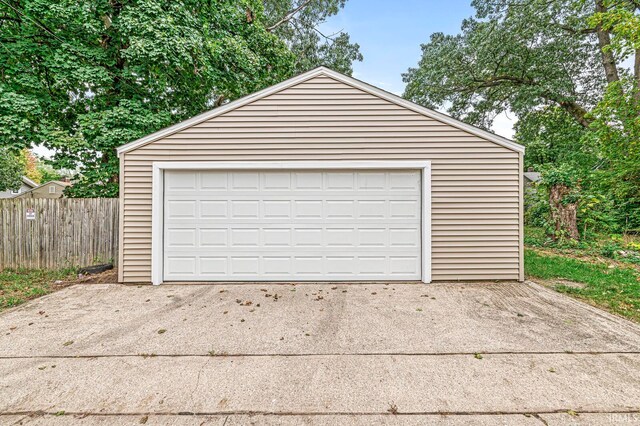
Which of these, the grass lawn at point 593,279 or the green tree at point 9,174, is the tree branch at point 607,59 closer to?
the grass lawn at point 593,279

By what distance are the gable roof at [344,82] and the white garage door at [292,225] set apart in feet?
2.42

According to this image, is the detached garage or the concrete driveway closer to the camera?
the concrete driveway

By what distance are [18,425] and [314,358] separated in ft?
7.00

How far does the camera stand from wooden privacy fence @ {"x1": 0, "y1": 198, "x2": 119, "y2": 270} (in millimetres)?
6207

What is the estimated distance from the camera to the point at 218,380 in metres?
2.46

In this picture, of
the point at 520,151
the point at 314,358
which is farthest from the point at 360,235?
the point at 520,151

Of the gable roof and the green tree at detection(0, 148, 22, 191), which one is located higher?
the green tree at detection(0, 148, 22, 191)

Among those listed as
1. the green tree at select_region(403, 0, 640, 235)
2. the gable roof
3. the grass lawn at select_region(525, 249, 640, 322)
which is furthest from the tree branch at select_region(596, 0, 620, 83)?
the gable roof

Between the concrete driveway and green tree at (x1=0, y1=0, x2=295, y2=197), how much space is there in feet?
14.9

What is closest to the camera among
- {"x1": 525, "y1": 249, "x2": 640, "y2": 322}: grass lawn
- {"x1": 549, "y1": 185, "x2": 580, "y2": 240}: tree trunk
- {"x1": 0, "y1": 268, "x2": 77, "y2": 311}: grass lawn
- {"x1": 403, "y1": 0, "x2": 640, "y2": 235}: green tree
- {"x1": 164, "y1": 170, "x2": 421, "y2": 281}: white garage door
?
{"x1": 525, "y1": 249, "x2": 640, "y2": 322}: grass lawn

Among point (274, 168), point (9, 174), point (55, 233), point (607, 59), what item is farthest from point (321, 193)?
point (9, 174)

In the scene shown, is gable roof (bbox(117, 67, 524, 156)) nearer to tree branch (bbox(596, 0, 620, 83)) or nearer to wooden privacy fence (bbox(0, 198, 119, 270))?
wooden privacy fence (bbox(0, 198, 119, 270))

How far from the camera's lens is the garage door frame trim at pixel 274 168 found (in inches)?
202

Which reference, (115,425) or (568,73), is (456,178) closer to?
(115,425)
